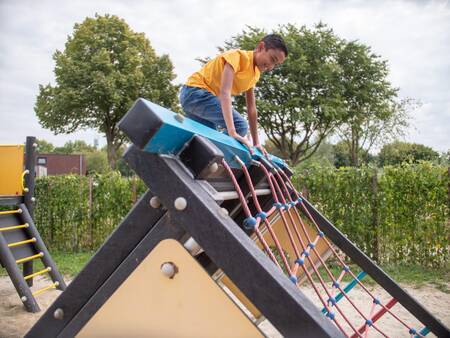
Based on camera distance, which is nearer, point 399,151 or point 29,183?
point 29,183

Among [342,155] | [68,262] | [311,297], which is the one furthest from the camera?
[342,155]

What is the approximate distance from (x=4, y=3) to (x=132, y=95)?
57.0ft

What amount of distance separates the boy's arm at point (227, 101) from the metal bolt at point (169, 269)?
79cm

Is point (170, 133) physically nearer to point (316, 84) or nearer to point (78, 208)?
point (78, 208)

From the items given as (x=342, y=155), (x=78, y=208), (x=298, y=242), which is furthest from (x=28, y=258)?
(x=342, y=155)

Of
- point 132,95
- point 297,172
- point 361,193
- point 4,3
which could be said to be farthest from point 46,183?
point 132,95

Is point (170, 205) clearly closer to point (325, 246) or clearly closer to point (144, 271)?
point (144, 271)

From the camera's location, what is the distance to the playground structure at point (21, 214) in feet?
14.0

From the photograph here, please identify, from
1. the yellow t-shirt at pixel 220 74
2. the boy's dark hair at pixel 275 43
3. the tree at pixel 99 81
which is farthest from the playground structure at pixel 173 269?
the tree at pixel 99 81

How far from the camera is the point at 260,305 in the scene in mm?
899

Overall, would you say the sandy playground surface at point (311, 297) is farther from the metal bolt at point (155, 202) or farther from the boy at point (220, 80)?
the metal bolt at point (155, 202)

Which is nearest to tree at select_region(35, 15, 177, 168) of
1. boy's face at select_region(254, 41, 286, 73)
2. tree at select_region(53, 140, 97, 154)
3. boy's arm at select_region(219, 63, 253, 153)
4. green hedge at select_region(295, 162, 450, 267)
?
green hedge at select_region(295, 162, 450, 267)

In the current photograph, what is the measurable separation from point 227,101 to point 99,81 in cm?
1935

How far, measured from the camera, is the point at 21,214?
4.55 meters
